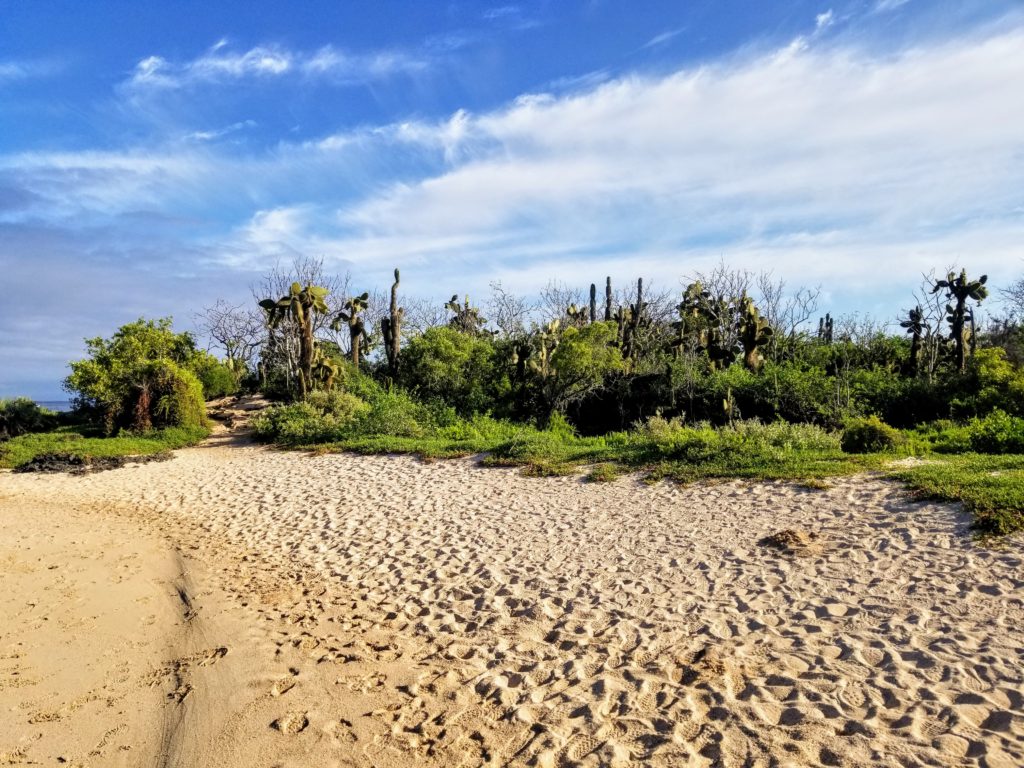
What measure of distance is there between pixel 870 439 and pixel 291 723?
11.6 meters

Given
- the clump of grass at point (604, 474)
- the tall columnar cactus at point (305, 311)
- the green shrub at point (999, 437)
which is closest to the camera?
the green shrub at point (999, 437)

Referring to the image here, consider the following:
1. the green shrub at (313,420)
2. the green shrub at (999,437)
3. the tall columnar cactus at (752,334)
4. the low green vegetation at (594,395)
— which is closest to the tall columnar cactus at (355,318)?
the low green vegetation at (594,395)

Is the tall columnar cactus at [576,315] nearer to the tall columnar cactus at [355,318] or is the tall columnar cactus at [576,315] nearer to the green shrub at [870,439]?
the tall columnar cactus at [355,318]

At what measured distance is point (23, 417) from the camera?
21.3 m

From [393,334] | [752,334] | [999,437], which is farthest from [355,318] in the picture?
[999,437]

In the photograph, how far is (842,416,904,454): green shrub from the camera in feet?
39.8

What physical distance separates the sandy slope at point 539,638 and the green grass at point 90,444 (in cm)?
728

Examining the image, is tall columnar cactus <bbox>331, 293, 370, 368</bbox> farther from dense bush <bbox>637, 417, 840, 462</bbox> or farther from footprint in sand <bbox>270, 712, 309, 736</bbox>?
footprint in sand <bbox>270, 712, 309, 736</bbox>

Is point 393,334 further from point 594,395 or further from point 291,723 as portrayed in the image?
point 291,723

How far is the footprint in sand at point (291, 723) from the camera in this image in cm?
466

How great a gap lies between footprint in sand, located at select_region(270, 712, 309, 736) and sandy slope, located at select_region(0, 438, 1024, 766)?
2cm

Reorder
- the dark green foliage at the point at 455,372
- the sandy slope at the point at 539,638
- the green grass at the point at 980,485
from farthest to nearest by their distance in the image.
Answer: the dark green foliage at the point at 455,372
the green grass at the point at 980,485
the sandy slope at the point at 539,638

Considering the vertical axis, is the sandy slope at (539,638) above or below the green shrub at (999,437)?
below

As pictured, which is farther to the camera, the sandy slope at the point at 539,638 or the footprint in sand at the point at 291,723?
the footprint in sand at the point at 291,723
